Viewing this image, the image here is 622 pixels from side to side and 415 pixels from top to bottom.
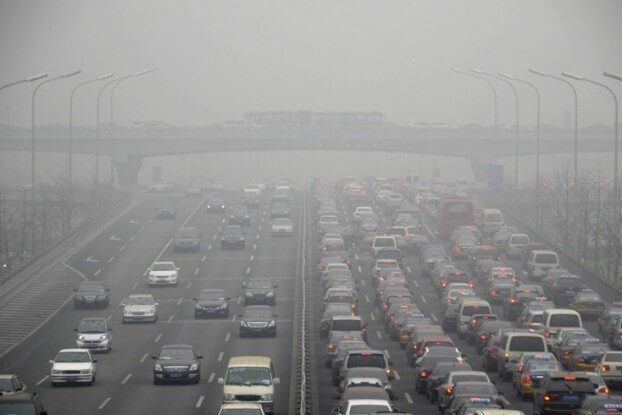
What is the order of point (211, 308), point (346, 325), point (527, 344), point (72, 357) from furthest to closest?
point (211, 308)
point (346, 325)
point (72, 357)
point (527, 344)

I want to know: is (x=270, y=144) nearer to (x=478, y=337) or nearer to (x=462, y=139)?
(x=462, y=139)

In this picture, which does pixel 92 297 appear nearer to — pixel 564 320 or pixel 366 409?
pixel 564 320

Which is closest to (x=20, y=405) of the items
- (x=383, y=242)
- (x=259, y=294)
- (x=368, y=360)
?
(x=368, y=360)

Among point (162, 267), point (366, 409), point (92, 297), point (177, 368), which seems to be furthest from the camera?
point (162, 267)

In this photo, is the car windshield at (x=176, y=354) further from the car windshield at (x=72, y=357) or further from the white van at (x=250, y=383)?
the white van at (x=250, y=383)

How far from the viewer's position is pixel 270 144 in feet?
580

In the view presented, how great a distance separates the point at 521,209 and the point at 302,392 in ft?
291

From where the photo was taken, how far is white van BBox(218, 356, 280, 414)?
44031 mm

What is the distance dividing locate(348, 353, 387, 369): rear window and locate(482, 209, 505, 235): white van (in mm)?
55759

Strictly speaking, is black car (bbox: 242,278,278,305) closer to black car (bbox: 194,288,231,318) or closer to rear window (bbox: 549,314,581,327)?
black car (bbox: 194,288,231,318)

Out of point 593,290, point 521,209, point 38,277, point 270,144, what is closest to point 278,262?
point 38,277

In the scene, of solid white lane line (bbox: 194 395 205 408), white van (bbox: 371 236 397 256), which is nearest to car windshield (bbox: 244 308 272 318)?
solid white lane line (bbox: 194 395 205 408)

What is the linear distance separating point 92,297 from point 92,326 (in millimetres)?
12929

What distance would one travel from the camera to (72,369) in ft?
165
